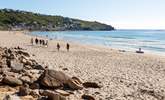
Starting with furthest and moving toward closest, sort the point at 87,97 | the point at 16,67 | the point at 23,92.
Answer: the point at 16,67 < the point at 87,97 < the point at 23,92

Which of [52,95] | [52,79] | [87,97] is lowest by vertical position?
[87,97]

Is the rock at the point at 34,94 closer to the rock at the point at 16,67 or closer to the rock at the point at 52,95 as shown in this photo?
the rock at the point at 52,95

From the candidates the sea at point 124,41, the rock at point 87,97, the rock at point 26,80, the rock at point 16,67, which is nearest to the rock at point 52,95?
the rock at point 87,97

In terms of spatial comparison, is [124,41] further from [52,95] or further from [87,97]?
[52,95]

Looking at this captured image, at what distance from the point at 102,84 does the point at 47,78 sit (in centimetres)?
344

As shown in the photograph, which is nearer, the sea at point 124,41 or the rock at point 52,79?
the rock at point 52,79

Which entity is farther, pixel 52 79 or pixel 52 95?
pixel 52 79

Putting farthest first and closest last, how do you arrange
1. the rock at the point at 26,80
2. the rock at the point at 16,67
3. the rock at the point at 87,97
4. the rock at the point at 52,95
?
the rock at the point at 16,67 < the rock at the point at 26,80 < the rock at the point at 87,97 < the rock at the point at 52,95

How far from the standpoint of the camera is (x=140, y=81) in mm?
18062

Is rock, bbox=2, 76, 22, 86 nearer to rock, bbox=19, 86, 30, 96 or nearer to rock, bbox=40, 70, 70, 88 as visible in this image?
rock, bbox=40, 70, 70, 88

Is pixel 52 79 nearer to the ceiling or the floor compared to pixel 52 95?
nearer to the ceiling

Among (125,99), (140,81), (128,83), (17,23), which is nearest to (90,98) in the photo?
(125,99)

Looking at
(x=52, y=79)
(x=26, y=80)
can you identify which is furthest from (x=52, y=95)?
(x=26, y=80)

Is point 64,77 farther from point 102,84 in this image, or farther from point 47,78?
point 102,84
